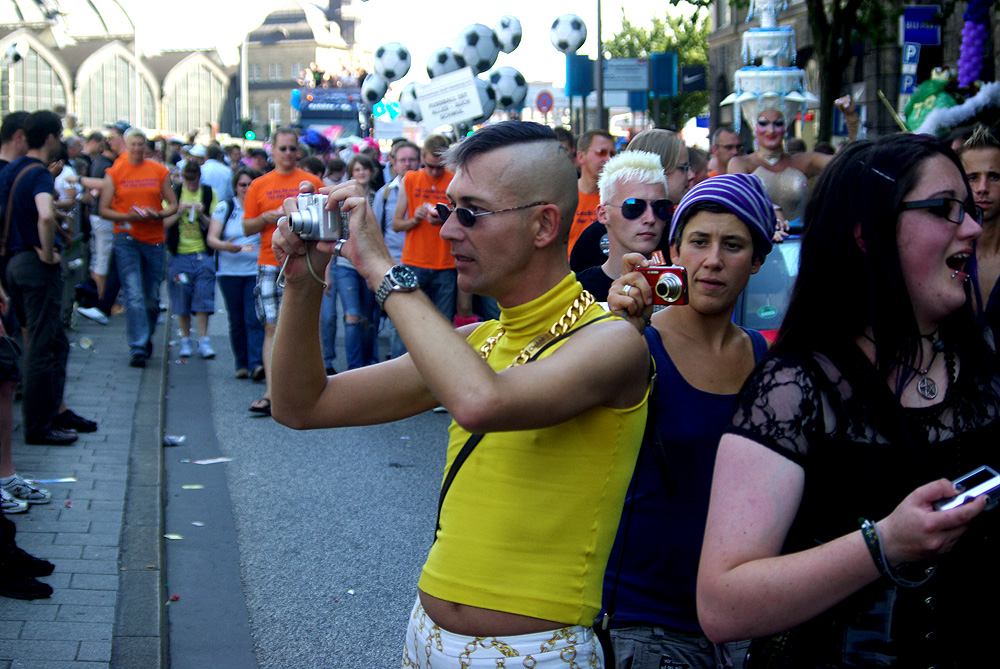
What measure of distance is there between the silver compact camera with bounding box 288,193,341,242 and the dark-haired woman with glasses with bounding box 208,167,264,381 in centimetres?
768

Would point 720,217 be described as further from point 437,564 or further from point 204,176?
point 204,176

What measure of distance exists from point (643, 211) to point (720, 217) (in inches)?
44.4

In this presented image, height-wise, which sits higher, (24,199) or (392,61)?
(392,61)

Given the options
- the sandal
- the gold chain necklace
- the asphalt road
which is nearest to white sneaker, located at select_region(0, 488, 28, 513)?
the asphalt road

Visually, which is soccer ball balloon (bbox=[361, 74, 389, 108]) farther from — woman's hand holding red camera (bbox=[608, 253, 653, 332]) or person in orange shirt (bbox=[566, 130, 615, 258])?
woman's hand holding red camera (bbox=[608, 253, 653, 332])

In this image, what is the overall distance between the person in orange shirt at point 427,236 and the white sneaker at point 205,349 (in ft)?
9.50

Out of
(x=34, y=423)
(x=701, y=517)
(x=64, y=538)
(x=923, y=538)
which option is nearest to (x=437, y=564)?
(x=701, y=517)

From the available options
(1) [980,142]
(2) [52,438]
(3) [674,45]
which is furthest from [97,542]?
A: (3) [674,45]

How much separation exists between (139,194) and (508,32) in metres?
9.36

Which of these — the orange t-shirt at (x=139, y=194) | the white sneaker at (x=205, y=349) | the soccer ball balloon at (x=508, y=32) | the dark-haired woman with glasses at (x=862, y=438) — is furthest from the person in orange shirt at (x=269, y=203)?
the soccer ball balloon at (x=508, y=32)

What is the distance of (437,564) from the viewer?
6.74 feet

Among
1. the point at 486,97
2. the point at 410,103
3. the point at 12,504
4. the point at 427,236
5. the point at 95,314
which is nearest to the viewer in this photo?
the point at 12,504

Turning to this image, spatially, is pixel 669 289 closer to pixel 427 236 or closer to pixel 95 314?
pixel 427 236

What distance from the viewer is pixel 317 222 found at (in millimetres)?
1950
